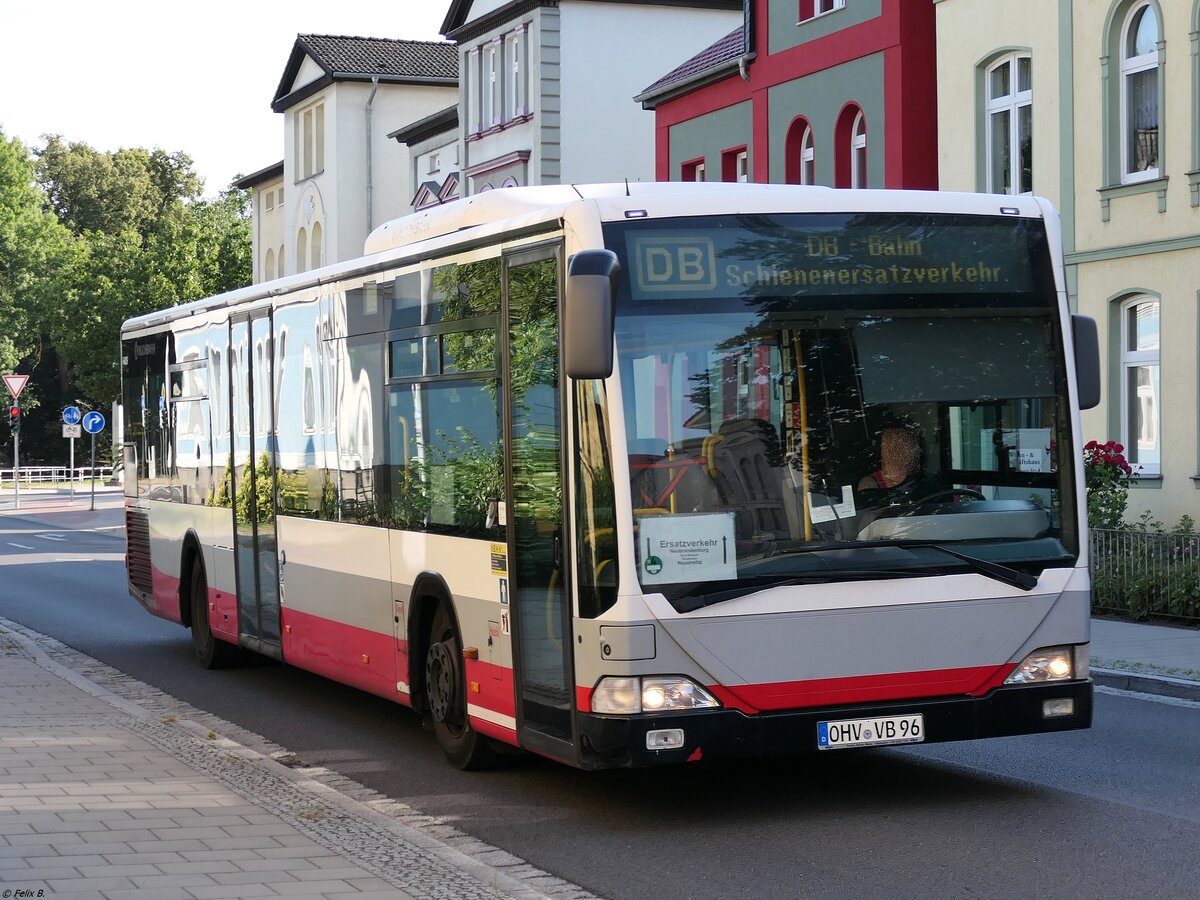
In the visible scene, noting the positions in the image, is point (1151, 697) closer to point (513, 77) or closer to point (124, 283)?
point (513, 77)

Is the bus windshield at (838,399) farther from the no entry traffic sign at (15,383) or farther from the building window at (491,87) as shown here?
the no entry traffic sign at (15,383)

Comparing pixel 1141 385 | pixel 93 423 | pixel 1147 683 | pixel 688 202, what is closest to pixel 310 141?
pixel 93 423

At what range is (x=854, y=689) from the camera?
8594 mm

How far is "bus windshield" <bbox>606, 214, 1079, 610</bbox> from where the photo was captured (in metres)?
8.41

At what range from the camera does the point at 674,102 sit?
3766 centimetres

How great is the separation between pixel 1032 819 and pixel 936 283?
2.47 m

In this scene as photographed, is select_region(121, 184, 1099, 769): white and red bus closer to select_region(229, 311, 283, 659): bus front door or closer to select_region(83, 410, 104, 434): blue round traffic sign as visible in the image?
select_region(229, 311, 283, 659): bus front door

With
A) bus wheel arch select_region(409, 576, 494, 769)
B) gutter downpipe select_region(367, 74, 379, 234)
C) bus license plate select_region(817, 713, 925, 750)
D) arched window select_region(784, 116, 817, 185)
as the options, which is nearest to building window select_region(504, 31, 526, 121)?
gutter downpipe select_region(367, 74, 379, 234)

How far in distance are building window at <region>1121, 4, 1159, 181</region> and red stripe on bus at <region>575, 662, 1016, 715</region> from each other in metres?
16.4

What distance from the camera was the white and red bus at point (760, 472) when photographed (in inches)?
329

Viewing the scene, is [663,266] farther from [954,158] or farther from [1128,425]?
[954,158]

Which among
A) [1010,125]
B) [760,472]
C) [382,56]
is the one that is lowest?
[760,472]

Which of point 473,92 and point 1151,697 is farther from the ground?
point 473,92

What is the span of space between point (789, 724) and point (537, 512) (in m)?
1.53
